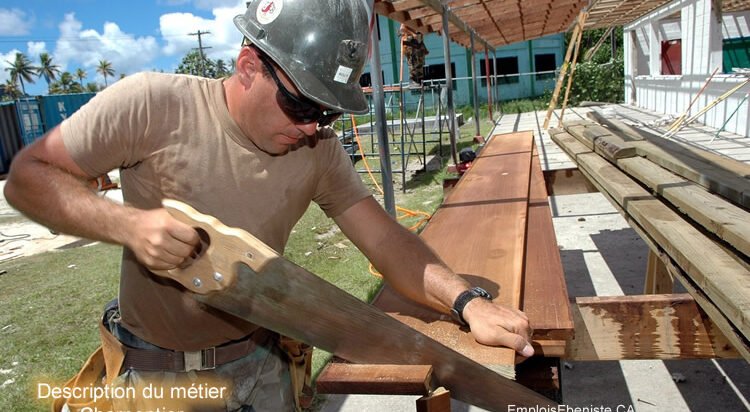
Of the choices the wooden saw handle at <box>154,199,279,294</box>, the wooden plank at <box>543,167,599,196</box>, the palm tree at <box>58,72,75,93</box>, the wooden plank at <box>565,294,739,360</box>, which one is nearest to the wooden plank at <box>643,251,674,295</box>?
the wooden plank at <box>543,167,599,196</box>

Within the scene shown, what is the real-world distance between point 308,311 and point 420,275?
0.62m

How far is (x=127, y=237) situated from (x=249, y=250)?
0.30m

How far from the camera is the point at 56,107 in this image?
74.1ft

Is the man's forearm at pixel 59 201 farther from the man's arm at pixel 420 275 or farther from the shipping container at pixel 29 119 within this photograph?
the shipping container at pixel 29 119

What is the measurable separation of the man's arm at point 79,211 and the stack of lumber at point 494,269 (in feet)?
1.74

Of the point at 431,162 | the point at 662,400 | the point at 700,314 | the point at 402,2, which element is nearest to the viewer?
the point at 700,314

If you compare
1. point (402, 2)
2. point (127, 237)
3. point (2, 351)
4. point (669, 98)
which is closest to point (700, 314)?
point (127, 237)

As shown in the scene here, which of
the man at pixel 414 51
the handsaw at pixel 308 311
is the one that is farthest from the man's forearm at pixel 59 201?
the man at pixel 414 51

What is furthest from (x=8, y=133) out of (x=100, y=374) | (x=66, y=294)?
(x=100, y=374)

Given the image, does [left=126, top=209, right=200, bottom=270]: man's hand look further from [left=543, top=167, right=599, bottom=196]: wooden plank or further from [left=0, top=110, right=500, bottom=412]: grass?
[left=543, top=167, right=599, bottom=196]: wooden plank

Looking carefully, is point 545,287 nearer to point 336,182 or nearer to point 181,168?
point 336,182

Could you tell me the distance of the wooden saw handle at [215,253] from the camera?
113cm

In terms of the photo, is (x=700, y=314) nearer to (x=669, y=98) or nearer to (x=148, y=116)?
(x=148, y=116)

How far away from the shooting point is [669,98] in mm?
16203
